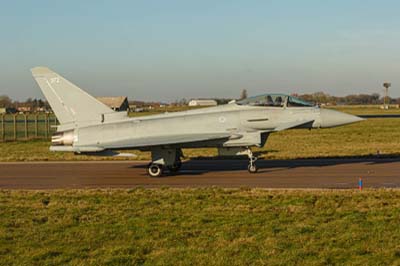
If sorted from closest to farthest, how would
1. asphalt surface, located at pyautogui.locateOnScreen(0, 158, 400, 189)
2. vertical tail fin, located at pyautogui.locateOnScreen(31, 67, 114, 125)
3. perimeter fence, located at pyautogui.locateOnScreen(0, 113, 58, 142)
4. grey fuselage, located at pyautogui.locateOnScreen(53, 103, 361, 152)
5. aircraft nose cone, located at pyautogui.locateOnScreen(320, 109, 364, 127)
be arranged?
1. asphalt surface, located at pyautogui.locateOnScreen(0, 158, 400, 189)
2. grey fuselage, located at pyautogui.locateOnScreen(53, 103, 361, 152)
3. aircraft nose cone, located at pyautogui.locateOnScreen(320, 109, 364, 127)
4. vertical tail fin, located at pyautogui.locateOnScreen(31, 67, 114, 125)
5. perimeter fence, located at pyautogui.locateOnScreen(0, 113, 58, 142)

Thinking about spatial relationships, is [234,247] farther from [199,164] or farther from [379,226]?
[199,164]

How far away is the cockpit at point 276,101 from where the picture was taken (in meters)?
19.2

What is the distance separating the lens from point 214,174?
1916cm

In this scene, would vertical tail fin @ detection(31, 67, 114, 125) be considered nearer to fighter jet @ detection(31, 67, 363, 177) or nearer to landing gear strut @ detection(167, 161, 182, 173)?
fighter jet @ detection(31, 67, 363, 177)

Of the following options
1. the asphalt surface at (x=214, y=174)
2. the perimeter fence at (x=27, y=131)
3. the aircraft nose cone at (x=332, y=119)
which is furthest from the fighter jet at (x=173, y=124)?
the perimeter fence at (x=27, y=131)

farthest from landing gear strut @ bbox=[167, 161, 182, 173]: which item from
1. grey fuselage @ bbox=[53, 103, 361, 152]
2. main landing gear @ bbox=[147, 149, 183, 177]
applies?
grey fuselage @ bbox=[53, 103, 361, 152]

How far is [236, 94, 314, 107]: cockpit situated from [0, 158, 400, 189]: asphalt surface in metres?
2.34

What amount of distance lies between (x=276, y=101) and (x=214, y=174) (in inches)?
132

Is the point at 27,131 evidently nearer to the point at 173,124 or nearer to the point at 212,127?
the point at 173,124

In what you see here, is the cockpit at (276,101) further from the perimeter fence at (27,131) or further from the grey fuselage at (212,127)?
the perimeter fence at (27,131)

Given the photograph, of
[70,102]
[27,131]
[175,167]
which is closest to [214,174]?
[175,167]

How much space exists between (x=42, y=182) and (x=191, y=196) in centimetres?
647

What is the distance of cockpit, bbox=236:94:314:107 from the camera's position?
63.0ft

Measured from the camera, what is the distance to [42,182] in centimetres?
1798
